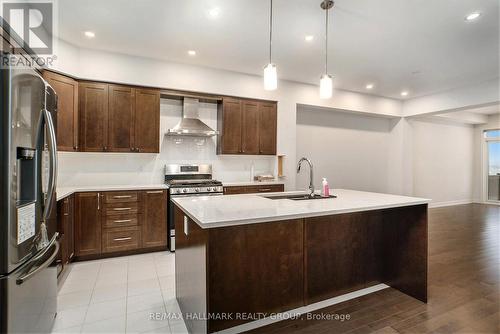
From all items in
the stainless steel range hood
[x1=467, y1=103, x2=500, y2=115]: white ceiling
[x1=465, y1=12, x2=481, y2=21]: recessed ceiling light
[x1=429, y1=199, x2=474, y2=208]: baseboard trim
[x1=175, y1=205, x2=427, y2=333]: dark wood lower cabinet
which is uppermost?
[x1=465, y1=12, x2=481, y2=21]: recessed ceiling light

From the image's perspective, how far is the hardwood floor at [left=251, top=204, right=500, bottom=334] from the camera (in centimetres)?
199

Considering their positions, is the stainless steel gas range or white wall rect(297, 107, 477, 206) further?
white wall rect(297, 107, 477, 206)

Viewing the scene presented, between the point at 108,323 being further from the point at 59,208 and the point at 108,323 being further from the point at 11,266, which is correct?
the point at 59,208

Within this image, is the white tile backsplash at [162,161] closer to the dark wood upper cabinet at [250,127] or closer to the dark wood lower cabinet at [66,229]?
the dark wood upper cabinet at [250,127]

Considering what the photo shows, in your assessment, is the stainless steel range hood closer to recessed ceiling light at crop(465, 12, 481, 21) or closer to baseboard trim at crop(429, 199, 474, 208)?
recessed ceiling light at crop(465, 12, 481, 21)

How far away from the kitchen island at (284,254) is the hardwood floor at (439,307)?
0.14 m

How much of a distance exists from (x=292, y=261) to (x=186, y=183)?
2.39 m

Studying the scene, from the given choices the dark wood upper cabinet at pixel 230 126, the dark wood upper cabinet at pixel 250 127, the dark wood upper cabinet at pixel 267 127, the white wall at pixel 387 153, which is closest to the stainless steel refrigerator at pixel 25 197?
the dark wood upper cabinet at pixel 230 126

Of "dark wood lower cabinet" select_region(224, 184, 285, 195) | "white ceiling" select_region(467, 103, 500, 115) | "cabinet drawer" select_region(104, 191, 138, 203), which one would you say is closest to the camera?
"cabinet drawer" select_region(104, 191, 138, 203)

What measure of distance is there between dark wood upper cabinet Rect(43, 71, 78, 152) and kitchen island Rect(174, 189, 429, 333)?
224 cm

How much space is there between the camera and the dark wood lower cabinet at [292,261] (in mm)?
1836

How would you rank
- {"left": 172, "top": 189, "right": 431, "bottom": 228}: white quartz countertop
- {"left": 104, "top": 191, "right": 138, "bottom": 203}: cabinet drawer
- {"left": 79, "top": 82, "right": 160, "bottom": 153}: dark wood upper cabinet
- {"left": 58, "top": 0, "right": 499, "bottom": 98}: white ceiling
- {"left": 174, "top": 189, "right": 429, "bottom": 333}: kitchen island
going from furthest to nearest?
{"left": 79, "top": 82, "right": 160, "bottom": 153}: dark wood upper cabinet < {"left": 104, "top": 191, "right": 138, "bottom": 203}: cabinet drawer < {"left": 58, "top": 0, "right": 499, "bottom": 98}: white ceiling < {"left": 174, "top": 189, "right": 429, "bottom": 333}: kitchen island < {"left": 172, "top": 189, "right": 431, "bottom": 228}: white quartz countertop

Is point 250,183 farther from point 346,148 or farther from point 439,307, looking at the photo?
point 346,148

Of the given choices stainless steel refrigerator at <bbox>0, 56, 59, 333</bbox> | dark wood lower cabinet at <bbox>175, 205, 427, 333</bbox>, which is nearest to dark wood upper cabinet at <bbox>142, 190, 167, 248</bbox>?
dark wood lower cabinet at <bbox>175, 205, 427, 333</bbox>
